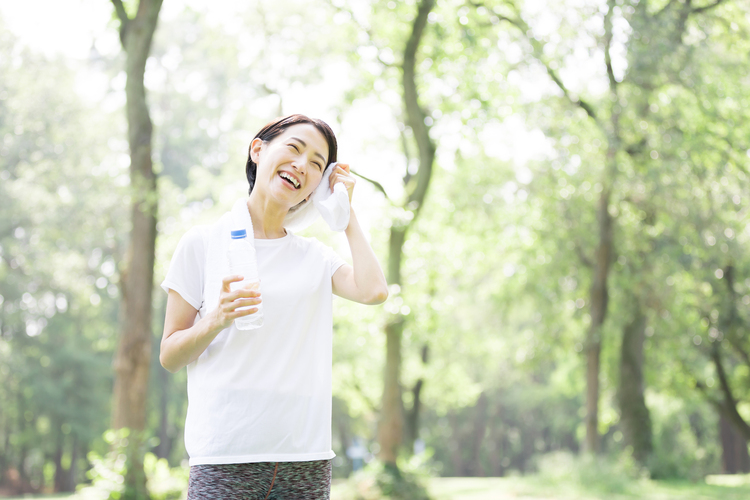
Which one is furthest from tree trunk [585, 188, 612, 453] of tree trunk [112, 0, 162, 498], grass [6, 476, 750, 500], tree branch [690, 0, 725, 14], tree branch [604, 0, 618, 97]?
tree trunk [112, 0, 162, 498]

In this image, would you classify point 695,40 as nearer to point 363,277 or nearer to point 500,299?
point 500,299

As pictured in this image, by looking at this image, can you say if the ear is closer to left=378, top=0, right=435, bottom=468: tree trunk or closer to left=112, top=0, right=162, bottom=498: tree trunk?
left=112, top=0, right=162, bottom=498: tree trunk

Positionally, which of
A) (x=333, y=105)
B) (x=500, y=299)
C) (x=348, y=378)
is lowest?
(x=348, y=378)

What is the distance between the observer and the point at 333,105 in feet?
52.9

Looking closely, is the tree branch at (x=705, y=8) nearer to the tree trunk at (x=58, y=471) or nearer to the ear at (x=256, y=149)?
the ear at (x=256, y=149)

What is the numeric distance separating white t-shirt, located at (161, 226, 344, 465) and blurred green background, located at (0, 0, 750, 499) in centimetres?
698

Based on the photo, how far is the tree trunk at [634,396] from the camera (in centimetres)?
1816

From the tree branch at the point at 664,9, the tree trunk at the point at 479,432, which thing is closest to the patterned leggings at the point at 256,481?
the tree branch at the point at 664,9

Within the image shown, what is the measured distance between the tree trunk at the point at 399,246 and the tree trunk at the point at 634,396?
7.98 m

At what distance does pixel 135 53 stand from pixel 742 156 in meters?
9.83

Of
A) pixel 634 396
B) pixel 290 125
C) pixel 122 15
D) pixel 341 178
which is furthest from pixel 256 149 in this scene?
pixel 634 396

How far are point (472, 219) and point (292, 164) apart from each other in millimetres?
16268

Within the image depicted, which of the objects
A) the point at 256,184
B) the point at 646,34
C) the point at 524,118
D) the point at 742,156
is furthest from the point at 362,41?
the point at 256,184

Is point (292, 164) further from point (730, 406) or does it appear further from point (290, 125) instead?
point (730, 406)
